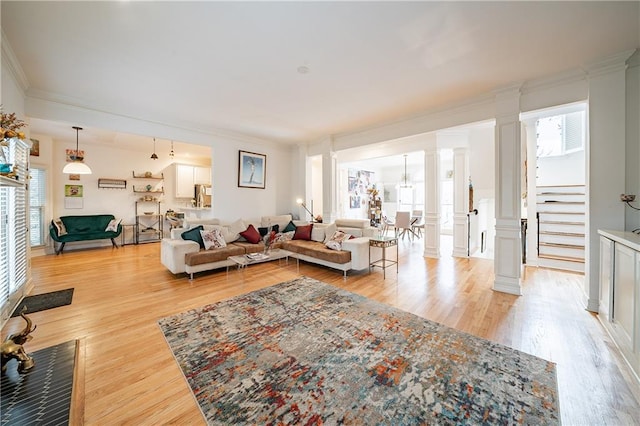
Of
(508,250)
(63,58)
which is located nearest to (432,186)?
(508,250)

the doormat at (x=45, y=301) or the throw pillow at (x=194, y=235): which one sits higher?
the throw pillow at (x=194, y=235)

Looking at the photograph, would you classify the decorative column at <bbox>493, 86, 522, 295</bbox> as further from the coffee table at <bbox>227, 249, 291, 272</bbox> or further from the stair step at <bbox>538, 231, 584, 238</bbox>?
the coffee table at <bbox>227, 249, 291, 272</bbox>

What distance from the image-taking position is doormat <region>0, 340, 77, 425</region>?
4.24 ft

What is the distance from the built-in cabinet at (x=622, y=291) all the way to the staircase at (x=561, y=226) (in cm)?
238

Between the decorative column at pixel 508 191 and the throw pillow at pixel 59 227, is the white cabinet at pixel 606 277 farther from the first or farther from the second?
the throw pillow at pixel 59 227

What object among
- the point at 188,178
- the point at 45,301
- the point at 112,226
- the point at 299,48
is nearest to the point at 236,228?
the point at 45,301

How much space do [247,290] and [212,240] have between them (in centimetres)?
144

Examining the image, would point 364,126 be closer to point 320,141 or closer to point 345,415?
point 320,141

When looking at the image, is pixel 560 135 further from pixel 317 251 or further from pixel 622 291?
pixel 317 251

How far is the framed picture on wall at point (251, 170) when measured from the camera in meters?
5.82

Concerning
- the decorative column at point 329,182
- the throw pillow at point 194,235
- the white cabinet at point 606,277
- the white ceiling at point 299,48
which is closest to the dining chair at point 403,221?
the decorative column at point 329,182

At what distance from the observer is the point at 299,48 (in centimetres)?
246

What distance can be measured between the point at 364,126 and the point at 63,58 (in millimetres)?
4476

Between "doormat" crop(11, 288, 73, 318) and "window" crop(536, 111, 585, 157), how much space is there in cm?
844
